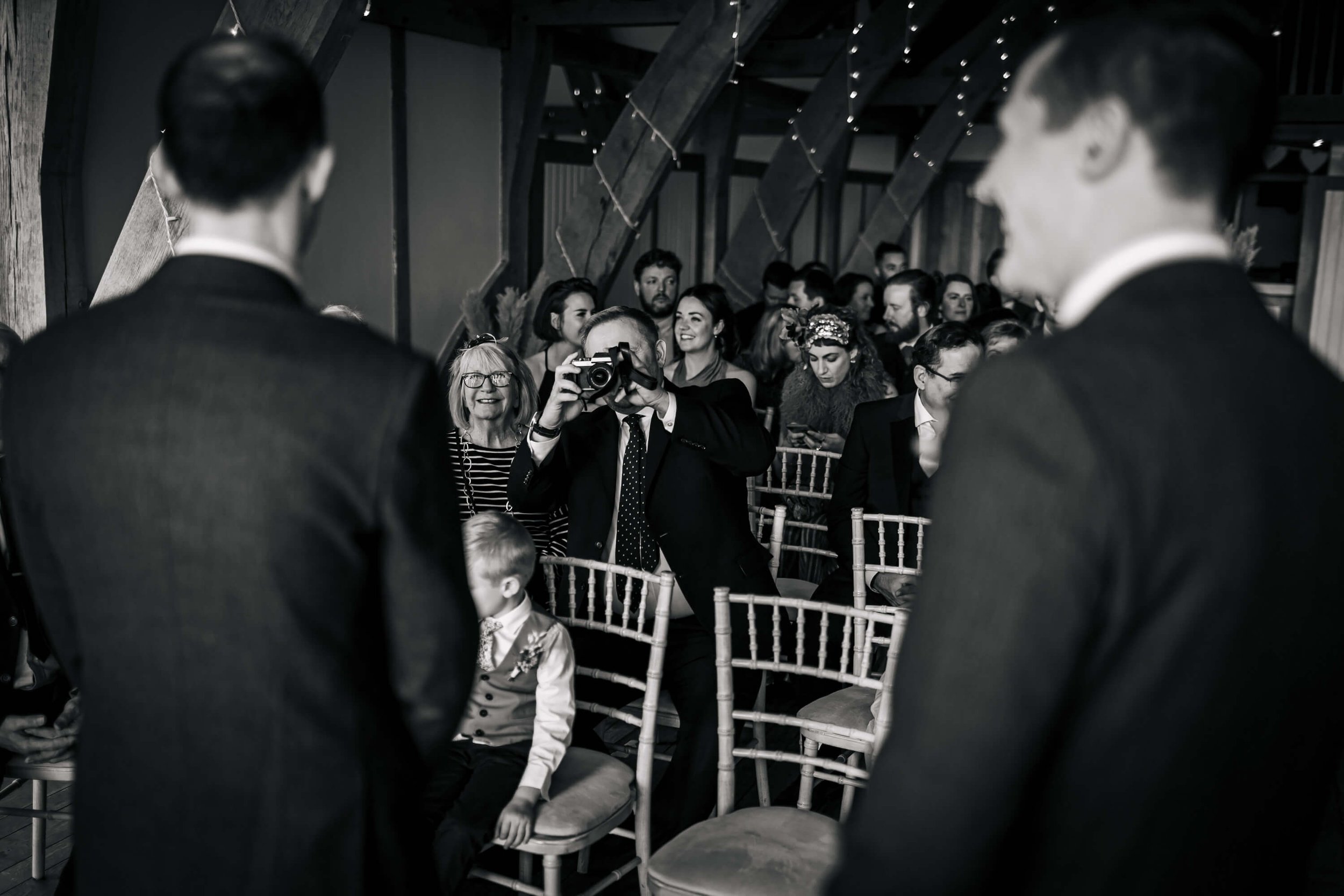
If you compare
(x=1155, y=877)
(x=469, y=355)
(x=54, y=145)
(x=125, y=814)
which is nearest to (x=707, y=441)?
(x=469, y=355)

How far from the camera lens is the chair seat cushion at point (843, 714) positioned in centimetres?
230

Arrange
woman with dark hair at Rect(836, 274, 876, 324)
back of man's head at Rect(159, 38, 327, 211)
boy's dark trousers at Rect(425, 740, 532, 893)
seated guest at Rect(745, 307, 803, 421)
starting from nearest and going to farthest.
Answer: back of man's head at Rect(159, 38, 327, 211)
boy's dark trousers at Rect(425, 740, 532, 893)
seated guest at Rect(745, 307, 803, 421)
woman with dark hair at Rect(836, 274, 876, 324)

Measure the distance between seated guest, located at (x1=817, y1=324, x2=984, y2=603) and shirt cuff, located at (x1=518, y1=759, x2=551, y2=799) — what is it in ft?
4.19

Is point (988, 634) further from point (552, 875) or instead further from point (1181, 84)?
point (552, 875)

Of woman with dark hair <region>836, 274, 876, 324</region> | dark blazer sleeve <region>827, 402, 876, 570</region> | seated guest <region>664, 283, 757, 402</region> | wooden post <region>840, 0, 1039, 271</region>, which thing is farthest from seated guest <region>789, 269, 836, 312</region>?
wooden post <region>840, 0, 1039, 271</region>

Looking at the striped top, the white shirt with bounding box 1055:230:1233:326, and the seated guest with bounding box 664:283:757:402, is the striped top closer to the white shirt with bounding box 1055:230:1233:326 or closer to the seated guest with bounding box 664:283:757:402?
the seated guest with bounding box 664:283:757:402

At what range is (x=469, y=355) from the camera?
2.96 m

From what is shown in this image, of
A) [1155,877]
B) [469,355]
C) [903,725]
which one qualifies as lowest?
[1155,877]

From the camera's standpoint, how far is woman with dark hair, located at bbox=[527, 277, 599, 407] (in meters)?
4.18

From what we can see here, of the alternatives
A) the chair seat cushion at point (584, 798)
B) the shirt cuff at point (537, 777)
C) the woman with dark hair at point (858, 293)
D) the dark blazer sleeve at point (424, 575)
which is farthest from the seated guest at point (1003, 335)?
the dark blazer sleeve at point (424, 575)

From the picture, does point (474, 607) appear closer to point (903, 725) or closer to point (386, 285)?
point (903, 725)

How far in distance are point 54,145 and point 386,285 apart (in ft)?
6.84

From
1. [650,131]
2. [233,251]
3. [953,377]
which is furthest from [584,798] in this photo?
[650,131]

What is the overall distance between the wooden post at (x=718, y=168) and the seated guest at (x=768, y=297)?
53.1 inches
